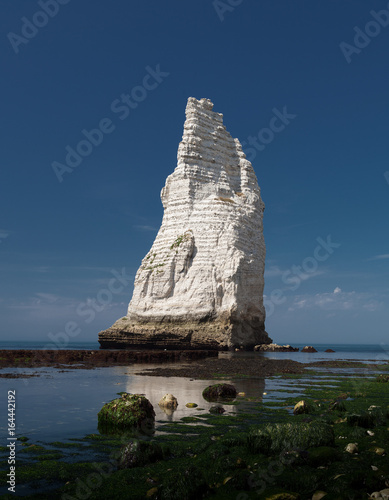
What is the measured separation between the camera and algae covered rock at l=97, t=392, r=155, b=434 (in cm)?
1080

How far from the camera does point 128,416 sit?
1086 centimetres

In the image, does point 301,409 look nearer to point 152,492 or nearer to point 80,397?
point 152,492

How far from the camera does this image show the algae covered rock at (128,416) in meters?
10.8

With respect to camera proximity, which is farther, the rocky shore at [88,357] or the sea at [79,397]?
the rocky shore at [88,357]

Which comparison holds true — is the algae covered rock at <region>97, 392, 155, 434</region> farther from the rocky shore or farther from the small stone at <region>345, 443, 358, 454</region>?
the rocky shore

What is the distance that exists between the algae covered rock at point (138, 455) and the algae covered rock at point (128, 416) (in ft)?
8.20

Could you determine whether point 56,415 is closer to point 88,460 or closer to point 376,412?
point 88,460

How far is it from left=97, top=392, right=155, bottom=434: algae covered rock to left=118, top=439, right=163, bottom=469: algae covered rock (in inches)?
98.4

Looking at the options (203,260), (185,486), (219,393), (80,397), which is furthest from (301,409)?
(203,260)

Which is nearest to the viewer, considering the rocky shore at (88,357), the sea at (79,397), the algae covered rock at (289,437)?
the algae covered rock at (289,437)

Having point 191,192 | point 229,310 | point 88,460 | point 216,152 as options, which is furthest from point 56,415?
point 216,152

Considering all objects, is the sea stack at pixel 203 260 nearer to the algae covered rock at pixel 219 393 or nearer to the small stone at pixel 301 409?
the algae covered rock at pixel 219 393

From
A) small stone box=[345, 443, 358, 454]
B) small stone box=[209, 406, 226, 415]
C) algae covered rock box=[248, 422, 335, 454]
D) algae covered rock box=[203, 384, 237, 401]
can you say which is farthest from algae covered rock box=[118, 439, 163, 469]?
algae covered rock box=[203, 384, 237, 401]

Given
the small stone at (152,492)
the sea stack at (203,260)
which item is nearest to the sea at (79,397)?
the small stone at (152,492)
